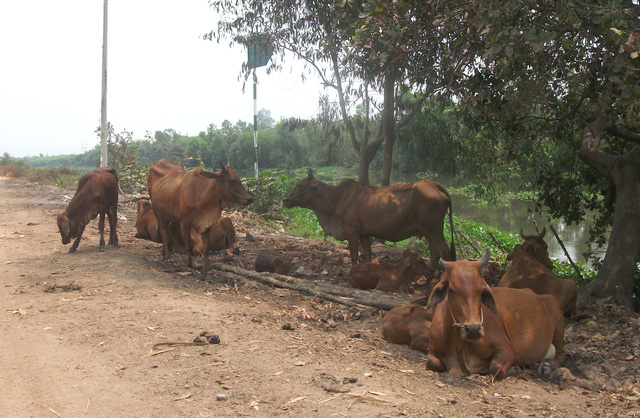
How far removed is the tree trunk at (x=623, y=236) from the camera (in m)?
7.46

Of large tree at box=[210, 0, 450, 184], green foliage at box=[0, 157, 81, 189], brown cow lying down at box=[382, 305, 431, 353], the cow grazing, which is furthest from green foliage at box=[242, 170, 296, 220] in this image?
brown cow lying down at box=[382, 305, 431, 353]

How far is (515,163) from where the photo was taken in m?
12.0

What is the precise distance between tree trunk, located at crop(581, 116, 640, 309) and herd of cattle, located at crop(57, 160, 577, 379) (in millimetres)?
741

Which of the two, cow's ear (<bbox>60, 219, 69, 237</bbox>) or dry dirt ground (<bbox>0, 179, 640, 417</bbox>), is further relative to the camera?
cow's ear (<bbox>60, 219, 69, 237</bbox>)

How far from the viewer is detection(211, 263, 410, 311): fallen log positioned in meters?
6.95

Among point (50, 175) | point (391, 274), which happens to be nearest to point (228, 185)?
point (391, 274)

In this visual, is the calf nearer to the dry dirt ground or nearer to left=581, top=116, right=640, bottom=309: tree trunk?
the dry dirt ground

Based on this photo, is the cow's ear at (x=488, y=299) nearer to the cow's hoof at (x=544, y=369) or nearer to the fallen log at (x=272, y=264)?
the cow's hoof at (x=544, y=369)

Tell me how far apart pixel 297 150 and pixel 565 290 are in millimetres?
38941

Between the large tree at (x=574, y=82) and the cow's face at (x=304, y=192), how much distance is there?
9.26ft

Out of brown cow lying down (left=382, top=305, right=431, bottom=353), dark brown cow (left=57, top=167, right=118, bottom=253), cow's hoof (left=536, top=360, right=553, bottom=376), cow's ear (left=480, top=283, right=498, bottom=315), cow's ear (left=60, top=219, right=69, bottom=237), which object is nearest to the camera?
cow's ear (left=480, top=283, right=498, bottom=315)

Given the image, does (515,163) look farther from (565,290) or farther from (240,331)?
(240,331)

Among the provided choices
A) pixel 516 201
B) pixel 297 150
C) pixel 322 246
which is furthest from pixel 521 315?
pixel 297 150

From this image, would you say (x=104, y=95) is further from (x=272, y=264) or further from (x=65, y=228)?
(x=272, y=264)
